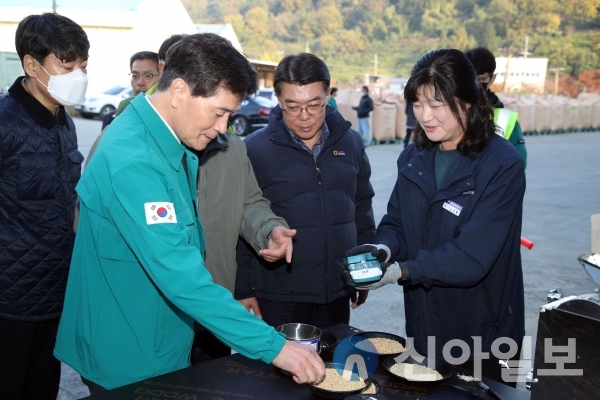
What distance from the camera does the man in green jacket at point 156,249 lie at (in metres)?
1.54

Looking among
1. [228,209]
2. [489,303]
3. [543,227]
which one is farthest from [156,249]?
[543,227]

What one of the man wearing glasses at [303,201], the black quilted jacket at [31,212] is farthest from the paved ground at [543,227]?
the man wearing glasses at [303,201]

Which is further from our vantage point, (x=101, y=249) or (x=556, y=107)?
(x=556, y=107)

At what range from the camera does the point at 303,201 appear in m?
2.60

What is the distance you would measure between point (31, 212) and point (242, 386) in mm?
1228

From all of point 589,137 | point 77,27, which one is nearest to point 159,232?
point 77,27

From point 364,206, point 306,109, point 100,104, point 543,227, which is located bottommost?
point 543,227

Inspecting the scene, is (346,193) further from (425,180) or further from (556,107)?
(556,107)

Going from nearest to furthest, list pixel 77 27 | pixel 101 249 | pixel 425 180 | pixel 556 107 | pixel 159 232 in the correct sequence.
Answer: pixel 159 232 → pixel 101 249 → pixel 425 180 → pixel 77 27 → pixel 556 107

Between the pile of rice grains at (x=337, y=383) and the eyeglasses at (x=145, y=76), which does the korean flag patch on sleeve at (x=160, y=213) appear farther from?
the eyeglasses at (x=145, y=76)

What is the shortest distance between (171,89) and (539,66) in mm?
47431

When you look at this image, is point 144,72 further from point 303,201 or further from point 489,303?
point 489,303

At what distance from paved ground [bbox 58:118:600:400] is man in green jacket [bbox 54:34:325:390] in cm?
161

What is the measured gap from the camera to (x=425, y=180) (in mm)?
2166
